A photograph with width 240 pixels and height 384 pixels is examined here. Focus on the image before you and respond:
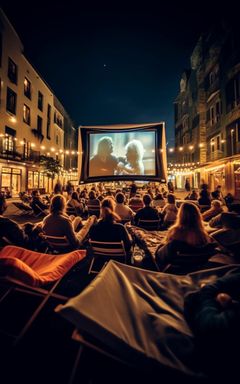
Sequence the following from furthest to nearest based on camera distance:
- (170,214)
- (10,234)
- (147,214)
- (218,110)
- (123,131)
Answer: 1. (218,110)
2. (123,131)
3. (170,214)
4. (147,214)
5. (10,234)

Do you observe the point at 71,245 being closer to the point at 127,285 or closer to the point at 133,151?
the point at 127,285

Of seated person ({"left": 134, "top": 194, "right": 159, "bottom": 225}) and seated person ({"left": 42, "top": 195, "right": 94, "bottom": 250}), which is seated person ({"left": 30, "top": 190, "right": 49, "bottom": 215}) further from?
seated person ({"left": 42, "top": 195, "right": 94, "bottom": 250})

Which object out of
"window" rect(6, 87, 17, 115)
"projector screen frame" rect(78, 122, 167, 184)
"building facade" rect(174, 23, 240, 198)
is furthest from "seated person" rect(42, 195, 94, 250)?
"window" rect(6, 87, 17, 115)

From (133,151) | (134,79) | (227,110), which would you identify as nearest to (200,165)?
(227,110)

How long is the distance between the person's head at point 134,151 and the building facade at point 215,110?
32.1 ft

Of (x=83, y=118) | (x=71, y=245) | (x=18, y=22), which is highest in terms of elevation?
(x=83, y=118)

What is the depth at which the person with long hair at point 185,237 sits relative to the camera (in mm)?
2582

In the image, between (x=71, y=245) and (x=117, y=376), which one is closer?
(x=117, y=376)

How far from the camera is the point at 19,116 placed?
24.0 meters

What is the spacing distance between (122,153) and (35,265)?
13.4ft

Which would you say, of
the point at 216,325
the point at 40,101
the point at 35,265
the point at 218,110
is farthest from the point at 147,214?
the point at 40,101

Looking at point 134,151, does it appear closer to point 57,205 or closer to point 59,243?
point 57,205

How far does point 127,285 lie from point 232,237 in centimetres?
215

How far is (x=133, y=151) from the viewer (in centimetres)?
580
